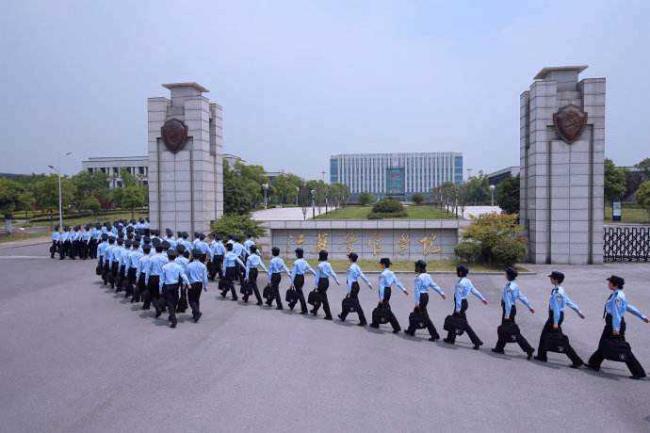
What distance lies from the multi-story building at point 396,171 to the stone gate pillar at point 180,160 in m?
94.3

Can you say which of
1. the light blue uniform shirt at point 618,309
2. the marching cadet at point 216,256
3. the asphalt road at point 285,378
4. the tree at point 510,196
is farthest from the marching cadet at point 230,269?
Answer: the tree at point 510,196

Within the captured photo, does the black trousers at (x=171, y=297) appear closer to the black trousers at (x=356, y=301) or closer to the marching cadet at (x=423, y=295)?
the black trousers at (x=356, y=301)

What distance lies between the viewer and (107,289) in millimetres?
12945

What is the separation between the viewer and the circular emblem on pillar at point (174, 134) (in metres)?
19.4

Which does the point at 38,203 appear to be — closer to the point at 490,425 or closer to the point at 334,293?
the point at 334,293

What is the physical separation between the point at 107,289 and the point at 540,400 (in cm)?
1079

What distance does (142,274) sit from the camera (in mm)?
10750

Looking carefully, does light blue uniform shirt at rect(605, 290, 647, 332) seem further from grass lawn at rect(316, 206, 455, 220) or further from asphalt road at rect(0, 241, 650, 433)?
grass lawn at rect(316, 206, 455, 220)

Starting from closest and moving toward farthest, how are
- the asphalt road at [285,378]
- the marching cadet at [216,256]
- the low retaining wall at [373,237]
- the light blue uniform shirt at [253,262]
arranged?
the asphalt road at [285,378] < the light blue uniform shirt at [253,262] < the marching cadet at [216,256] < the low retaining wall at [373,237]

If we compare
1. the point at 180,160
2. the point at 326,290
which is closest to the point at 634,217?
the point at 180,160

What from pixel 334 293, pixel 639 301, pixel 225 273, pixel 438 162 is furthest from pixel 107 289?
pixel 438 162

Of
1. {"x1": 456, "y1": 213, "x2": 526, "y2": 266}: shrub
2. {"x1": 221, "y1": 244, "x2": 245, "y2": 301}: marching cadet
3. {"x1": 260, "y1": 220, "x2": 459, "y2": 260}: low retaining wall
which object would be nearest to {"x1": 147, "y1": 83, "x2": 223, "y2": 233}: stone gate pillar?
{"x1": 260, "y1": 220, "x2": 459, "y2": 260}: low retaining wall

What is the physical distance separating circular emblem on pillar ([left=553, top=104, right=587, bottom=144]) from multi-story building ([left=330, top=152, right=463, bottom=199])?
96.1 meters

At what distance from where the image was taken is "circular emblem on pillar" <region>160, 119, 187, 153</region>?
19375 mm
